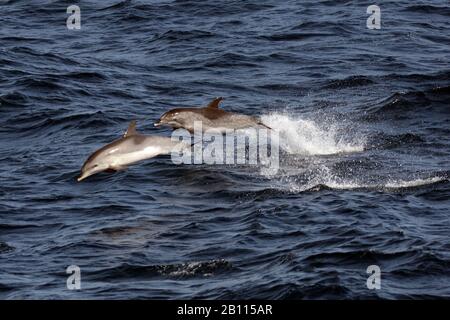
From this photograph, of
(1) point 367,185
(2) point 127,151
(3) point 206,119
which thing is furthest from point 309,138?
(2) point 127,151

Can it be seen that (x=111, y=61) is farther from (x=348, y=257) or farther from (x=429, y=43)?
(x=348, y=257)

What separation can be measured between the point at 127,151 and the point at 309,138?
26.1 feet

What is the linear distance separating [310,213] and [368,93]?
9.74 metres

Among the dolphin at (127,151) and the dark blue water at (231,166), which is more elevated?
the dolphin at (127,151)

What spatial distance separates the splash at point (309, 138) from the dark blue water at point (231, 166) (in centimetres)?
6

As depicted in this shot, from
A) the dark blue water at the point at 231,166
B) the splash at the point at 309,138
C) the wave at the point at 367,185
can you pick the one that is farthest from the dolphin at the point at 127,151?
the splash at the point at 309,138

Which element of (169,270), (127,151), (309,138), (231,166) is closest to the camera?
(169,270)

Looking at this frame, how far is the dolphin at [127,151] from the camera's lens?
19.9 m

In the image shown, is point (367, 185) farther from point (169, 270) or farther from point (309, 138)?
point (169, 270)

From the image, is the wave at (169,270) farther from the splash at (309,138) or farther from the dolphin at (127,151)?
the splash at (309,138)

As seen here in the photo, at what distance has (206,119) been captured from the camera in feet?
74.6

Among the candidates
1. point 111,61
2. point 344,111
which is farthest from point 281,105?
point 111,61

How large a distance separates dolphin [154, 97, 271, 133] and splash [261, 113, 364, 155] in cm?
333

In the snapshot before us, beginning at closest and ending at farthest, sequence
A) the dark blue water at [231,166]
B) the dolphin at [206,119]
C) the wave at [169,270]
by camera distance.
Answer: the wave at [169,270]
the dark blue water at [231,166]
the dolphin at [206,119]
